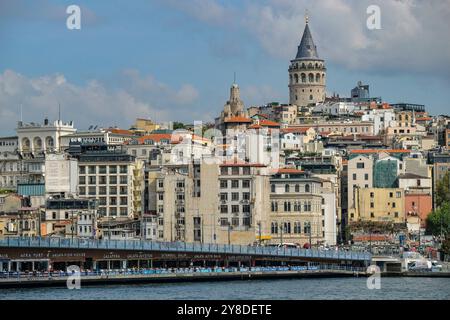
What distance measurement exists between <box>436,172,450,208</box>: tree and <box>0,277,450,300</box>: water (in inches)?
1274

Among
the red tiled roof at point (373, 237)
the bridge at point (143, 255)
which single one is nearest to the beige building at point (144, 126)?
the red tiled roof at point (373, 237)

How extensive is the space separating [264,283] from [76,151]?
35448mm

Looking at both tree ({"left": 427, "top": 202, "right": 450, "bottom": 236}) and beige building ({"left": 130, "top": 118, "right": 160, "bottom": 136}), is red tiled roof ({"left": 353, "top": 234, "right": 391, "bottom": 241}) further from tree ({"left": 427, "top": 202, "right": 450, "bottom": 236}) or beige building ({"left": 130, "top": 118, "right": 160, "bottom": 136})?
beige building ({"left": 130, "top": 118, "right": 160, "bottom": 136})

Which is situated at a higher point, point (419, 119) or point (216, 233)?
point (419, 119)

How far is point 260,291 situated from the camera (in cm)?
6256

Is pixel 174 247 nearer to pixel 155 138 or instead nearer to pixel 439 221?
pixel 439 221

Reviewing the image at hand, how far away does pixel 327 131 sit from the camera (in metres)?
142

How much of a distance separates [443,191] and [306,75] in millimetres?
56266

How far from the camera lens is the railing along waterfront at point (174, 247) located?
7162 cm

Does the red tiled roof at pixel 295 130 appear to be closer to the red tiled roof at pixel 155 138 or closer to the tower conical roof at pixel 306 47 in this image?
the red tiled roof at pixel 155 138

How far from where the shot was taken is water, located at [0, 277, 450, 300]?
5822cm

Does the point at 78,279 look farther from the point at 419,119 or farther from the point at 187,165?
the point at 419,119

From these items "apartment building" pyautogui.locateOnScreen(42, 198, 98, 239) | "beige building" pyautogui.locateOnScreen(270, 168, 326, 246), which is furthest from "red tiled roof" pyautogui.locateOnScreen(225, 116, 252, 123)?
"beige building" pyautogui.locateOnScreen(270, 168, 326, 246)
